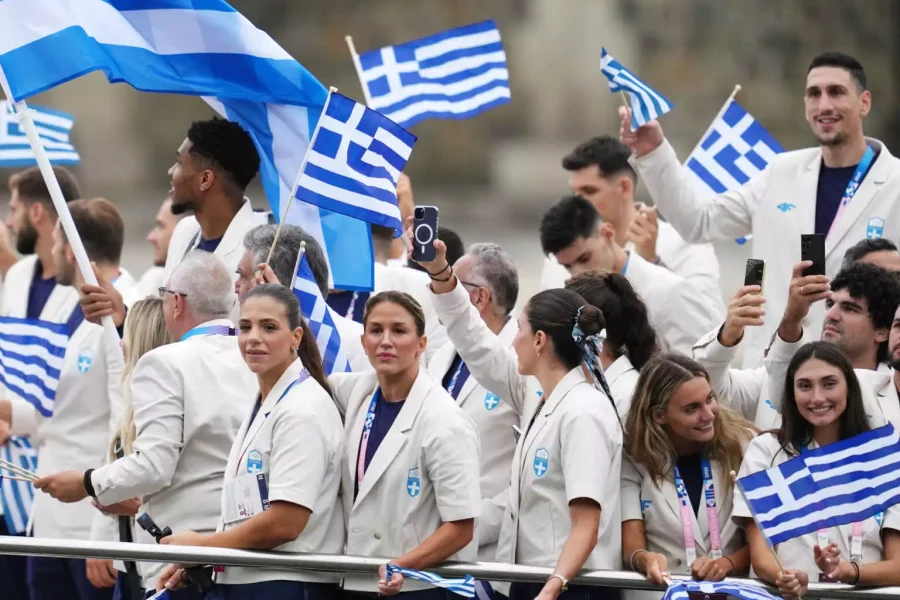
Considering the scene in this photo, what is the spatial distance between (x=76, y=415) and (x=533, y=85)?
1010 cm

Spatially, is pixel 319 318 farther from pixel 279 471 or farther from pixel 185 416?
pixel 279 471

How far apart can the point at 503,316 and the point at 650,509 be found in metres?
1.43

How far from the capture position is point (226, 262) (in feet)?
25.0

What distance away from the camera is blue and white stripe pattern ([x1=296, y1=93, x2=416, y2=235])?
703cm

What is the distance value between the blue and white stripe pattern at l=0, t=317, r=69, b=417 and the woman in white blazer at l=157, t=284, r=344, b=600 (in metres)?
2.10

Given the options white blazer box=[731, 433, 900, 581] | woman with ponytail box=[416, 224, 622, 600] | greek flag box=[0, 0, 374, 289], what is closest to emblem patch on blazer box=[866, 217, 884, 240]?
woman with ponytail box=[416, 224, 622, 600]

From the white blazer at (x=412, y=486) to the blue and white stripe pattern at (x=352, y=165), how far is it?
116 cm

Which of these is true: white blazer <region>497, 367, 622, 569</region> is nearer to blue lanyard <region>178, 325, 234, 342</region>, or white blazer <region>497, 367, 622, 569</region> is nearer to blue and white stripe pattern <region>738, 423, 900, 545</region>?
blue and white stripe pattern <region>738, 423, 900, 545</region>

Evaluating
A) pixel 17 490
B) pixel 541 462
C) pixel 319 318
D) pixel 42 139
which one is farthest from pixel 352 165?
pixel 42 139

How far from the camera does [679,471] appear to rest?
6.20 meters

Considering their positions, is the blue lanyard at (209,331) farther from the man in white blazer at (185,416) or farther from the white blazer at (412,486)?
the white blazer at (412,486)

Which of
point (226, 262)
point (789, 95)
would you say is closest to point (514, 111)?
point (789, 95)

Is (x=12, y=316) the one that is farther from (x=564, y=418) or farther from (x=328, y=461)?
(x=564, y=418)

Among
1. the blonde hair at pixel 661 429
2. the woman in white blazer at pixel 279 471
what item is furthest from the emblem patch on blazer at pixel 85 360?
the blonde hair at pixel 661 429
